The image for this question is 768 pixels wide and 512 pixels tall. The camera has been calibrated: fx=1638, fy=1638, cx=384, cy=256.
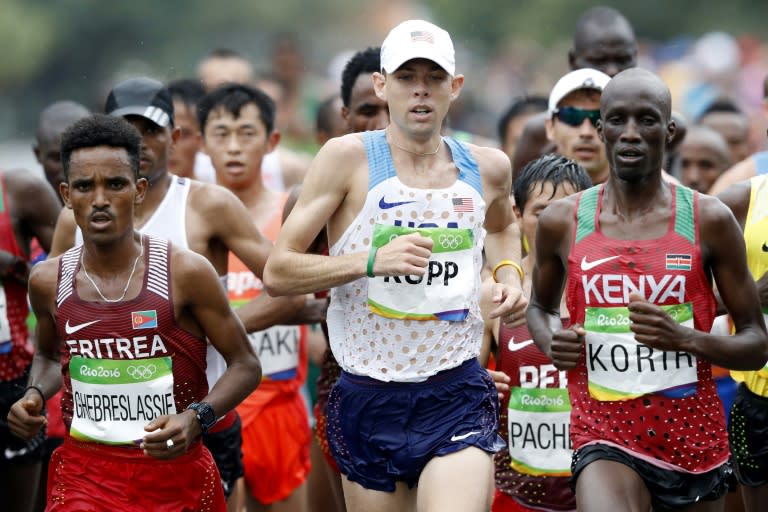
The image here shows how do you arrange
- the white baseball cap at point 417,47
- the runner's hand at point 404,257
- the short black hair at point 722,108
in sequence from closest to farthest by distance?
the runner's hand at point 404,257
the white baseball cap at point 417,47
the short black hair at point 722,108

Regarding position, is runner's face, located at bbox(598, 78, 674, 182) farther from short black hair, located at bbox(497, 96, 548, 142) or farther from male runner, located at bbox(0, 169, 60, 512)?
short black hair, located at bbox(497, 96, 548, 142)

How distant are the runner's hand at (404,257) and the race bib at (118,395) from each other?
1059 millimetres

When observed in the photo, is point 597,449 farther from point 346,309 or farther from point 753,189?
point 753,189

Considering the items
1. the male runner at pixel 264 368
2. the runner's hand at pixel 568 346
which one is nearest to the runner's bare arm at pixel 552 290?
the runner's hand at pixel 568 346

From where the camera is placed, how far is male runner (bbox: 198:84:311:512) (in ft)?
31.6

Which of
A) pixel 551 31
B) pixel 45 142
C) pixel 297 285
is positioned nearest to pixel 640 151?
pixel 297 285

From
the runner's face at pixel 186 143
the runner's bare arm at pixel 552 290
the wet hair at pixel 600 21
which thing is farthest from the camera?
the runner's face at pixel 186 143

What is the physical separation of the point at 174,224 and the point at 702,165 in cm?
525

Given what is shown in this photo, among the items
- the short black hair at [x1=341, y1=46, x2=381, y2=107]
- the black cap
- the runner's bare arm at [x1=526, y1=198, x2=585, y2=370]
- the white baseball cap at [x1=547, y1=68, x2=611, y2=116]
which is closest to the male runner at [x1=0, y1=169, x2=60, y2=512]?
the black cap

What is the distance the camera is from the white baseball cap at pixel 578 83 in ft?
31.8

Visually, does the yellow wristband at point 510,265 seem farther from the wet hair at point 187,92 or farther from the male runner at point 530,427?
the wet hair at point 187,92

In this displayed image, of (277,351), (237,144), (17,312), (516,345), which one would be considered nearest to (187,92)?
(237,144)

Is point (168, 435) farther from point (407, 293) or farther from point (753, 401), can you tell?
point (753, 401)

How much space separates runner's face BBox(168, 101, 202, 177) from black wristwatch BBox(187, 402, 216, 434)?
4.41 m
